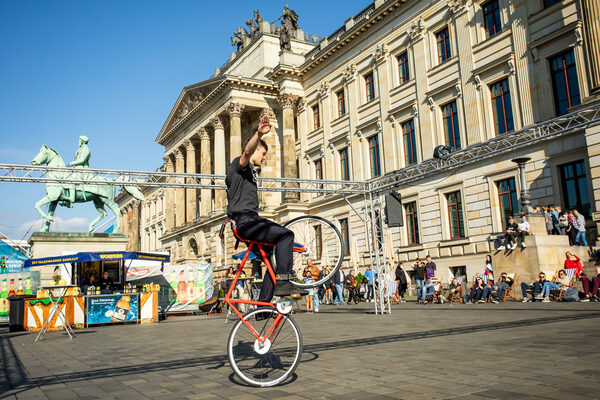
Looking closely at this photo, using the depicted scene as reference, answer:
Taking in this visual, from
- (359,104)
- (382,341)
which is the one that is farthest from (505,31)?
(382,341)

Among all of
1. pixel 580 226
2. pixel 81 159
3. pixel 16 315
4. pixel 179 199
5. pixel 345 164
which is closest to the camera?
pixel 16 315

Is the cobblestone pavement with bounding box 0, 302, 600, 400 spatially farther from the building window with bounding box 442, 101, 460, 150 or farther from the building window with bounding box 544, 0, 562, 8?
the building window with bounding box 442, 101, 460, 150

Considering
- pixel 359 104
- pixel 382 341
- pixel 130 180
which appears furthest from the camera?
pixel 359 104

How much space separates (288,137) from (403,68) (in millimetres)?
13033

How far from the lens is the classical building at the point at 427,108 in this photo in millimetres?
23594

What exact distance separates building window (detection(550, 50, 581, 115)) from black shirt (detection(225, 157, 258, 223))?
22.1 metres

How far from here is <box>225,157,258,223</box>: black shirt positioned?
5672 mm

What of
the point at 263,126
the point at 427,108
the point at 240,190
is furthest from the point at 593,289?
the point at 427,108

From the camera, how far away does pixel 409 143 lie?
110 feet

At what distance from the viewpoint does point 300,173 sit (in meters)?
44.7

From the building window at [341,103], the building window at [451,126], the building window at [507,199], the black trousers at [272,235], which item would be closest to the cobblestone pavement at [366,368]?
the black trousers at [272,235]

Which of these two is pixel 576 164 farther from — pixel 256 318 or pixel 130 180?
pixel 256 318

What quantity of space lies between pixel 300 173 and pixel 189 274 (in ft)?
67.7

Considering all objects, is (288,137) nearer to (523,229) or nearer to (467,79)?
(467,79)
